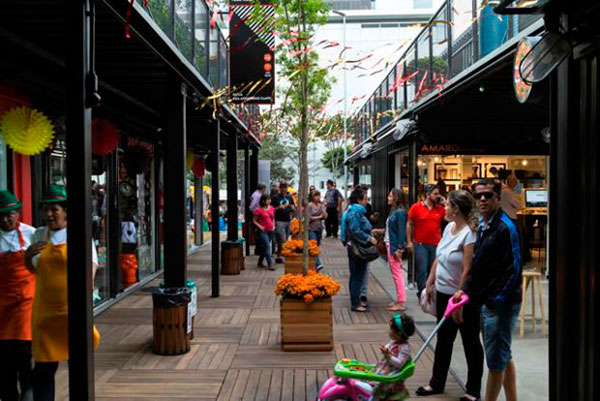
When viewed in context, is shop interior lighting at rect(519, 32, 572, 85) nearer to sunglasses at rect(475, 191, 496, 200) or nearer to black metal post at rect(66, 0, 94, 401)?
sunglasses at rect(475, 191, 496, 200)

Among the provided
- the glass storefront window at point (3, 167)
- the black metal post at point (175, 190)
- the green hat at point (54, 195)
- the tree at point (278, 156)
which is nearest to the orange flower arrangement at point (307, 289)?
the black metal post at point (175, 190)

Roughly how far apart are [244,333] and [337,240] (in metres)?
13.9

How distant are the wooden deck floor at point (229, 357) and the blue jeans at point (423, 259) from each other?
701mm

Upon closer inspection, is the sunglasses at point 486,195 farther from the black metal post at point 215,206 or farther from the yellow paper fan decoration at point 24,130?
the black metal post at point 215,206

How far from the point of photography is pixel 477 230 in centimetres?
449

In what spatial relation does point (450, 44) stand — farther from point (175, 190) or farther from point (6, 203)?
point (6, 203)

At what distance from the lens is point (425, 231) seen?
26.7 feet

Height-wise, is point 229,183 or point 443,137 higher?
point 443,137

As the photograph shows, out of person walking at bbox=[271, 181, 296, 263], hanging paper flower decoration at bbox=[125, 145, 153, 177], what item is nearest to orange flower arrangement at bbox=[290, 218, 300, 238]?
person walking at bbox=[271, 181, 296, 263]

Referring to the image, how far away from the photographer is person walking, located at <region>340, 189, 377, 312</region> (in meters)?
8.21

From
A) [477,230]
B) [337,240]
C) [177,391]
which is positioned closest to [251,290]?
[177,391]

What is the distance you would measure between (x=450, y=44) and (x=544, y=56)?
15.7ft

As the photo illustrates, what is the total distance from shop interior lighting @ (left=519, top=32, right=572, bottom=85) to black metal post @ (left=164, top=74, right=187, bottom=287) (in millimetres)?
4190

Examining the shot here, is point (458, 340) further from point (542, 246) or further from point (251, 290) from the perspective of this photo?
point (542, 246)
